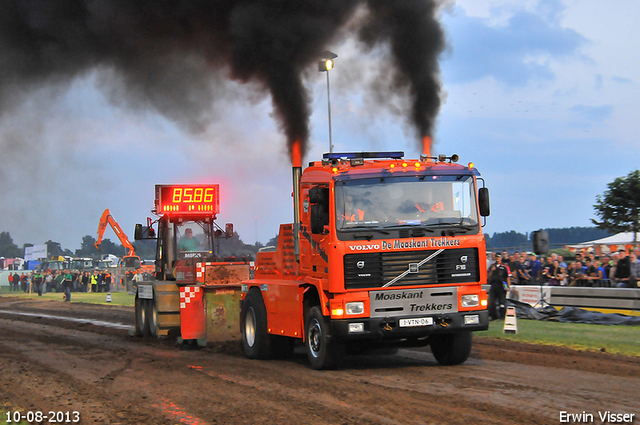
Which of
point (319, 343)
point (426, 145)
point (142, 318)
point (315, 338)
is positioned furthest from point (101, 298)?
point (319, 343)

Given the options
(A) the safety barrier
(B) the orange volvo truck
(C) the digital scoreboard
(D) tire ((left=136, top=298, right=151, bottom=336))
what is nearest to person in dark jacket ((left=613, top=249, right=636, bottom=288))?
(A) the safety barrier

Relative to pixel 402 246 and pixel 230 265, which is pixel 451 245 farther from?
pixel 230 265

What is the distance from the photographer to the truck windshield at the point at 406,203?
9672 mm

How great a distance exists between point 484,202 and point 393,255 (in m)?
1.61

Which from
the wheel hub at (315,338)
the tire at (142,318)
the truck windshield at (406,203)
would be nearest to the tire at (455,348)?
the truck windshield at (406,203)

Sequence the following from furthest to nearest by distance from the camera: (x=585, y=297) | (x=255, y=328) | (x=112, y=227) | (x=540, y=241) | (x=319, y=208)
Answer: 1. (x=112, y=227)
2. (x=585, y=297)
3. (x=255, y=328)
4. (x=540, y=241)
5. (x=319, y=208)

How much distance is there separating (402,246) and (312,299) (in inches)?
68.3

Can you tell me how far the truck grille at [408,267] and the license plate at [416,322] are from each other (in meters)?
0.51

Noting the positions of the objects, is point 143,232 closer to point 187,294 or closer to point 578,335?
point 187,294

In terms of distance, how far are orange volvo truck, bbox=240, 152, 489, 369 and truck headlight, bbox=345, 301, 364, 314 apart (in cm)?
1

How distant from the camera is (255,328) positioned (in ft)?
39.9

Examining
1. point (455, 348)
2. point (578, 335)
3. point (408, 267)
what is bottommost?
point (578, 335)

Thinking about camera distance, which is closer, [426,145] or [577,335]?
[577,335]

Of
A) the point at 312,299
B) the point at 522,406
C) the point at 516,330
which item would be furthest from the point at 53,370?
the point at 516,330
